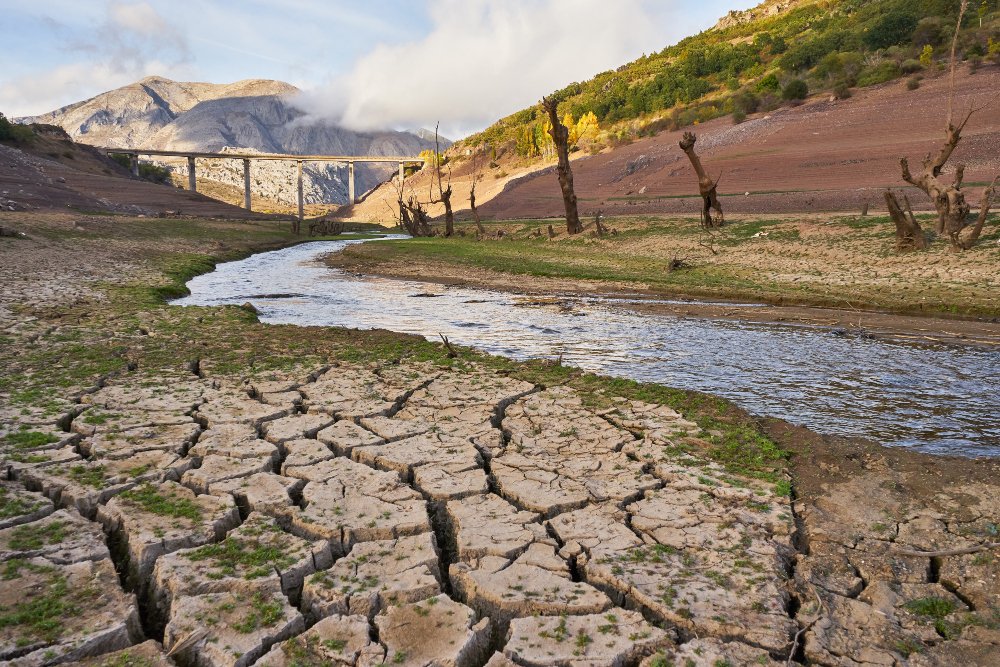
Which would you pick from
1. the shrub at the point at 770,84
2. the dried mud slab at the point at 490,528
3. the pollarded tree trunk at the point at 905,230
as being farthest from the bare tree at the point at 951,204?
the shrub at the point at 770,84

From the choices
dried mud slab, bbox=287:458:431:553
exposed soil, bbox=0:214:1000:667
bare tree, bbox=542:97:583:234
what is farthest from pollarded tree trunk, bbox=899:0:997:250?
dried mud slab, bbox=287:458:431:553

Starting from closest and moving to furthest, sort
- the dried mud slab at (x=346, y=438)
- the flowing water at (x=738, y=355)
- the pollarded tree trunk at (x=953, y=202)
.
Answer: the dried mud slab at (x=346, y=438), the flowing water at (x=738, y=355), the pollarded tree trunk at (x=953, y=202)

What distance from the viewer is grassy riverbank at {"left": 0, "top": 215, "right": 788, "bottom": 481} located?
5.06 meters

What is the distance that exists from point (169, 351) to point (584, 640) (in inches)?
237

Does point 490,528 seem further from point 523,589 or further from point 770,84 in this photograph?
point 770,84

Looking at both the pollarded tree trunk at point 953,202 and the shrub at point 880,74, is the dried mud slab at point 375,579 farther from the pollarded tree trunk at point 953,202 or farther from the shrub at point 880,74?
the shrub at point 880,74

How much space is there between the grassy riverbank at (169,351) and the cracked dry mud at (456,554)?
0.46m

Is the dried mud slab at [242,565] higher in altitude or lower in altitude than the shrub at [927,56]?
lower

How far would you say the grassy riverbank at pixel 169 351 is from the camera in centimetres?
506

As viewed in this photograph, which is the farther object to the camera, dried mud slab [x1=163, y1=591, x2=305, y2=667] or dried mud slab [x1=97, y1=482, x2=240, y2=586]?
dried mud slab [x1=97, y1=482, x2=240, y2=586]

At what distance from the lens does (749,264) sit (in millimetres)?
15938

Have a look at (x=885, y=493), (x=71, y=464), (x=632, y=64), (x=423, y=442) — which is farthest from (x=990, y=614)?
(x=632, y=64)

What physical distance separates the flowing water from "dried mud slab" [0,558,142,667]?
4.65 metres

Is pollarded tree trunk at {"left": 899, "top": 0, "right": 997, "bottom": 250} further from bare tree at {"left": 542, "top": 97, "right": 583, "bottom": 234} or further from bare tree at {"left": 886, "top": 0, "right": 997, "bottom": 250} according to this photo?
bare tree at {"left": 542, "top": 97, "right": 583, "bottom": 234}
